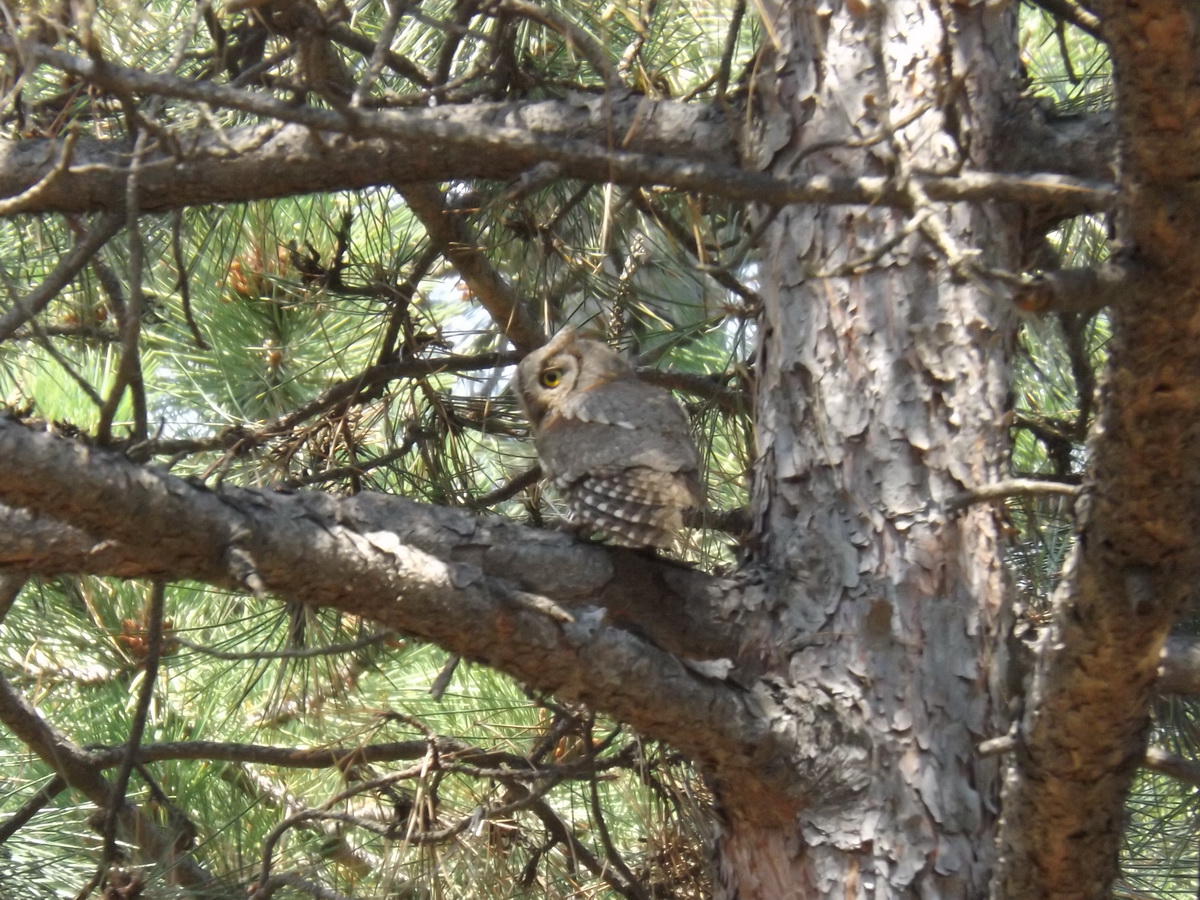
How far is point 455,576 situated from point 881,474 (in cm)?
74

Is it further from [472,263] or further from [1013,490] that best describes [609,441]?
[1013,490]

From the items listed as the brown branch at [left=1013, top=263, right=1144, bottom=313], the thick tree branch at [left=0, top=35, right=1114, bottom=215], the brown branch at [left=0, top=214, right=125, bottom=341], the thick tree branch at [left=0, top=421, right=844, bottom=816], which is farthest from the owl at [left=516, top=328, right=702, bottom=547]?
the brown branch at [left=1013, top=263, right=1144, bottom=313]

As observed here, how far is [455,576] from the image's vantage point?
1583 mm

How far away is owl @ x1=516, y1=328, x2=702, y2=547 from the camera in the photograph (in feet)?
7.29

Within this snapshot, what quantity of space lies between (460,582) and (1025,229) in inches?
46.8

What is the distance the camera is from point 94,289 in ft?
9.04

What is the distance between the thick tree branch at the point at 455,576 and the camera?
1.34 metres

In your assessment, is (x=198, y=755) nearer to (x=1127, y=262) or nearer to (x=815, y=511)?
(x=815, y=511)

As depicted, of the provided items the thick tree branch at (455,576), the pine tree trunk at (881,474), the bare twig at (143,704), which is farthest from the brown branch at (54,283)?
the pine tree trunk at (881,474)

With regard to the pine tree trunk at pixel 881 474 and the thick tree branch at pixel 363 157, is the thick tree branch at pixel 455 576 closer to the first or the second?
the pine tree trunk at pixel 881 474

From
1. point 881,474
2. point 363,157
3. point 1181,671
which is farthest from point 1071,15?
point 363,157

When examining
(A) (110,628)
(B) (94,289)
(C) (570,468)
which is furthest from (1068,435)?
(A) (110,628)

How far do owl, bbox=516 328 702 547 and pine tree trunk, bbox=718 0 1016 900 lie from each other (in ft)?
0.79

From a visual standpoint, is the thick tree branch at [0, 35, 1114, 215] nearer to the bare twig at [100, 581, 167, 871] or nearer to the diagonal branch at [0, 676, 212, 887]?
the bare twig at [100, 581, 167, 871]
